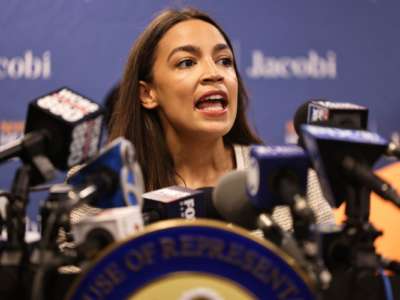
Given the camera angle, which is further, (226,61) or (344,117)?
(226,61)

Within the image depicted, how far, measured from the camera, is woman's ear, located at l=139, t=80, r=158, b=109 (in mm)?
1614

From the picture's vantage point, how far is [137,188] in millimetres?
778

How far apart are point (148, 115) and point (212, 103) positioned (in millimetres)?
217

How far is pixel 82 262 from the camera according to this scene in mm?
700

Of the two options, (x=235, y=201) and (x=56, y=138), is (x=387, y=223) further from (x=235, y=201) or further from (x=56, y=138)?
(x=56, y=138)

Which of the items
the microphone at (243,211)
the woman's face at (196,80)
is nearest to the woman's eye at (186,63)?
the woman's face at (196,80)

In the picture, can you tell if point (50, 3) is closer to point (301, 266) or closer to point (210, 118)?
point (210, 118)

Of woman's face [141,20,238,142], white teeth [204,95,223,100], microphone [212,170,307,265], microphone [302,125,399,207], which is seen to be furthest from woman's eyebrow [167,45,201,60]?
microphone [302,125,399,207]

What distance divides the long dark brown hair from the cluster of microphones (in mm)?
745

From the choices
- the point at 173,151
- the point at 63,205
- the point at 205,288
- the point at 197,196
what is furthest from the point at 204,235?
the point at 173,151

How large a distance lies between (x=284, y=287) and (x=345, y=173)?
5.4 inches

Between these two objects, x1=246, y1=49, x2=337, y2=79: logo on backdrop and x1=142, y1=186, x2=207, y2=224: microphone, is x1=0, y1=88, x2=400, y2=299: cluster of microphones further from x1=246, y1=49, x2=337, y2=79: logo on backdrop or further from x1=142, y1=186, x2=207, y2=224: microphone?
x1=246, y1=49, x2=337, y2=79: logo on backdrop

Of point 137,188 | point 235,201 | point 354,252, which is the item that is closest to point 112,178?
point 137,188

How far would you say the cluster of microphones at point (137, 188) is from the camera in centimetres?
69
